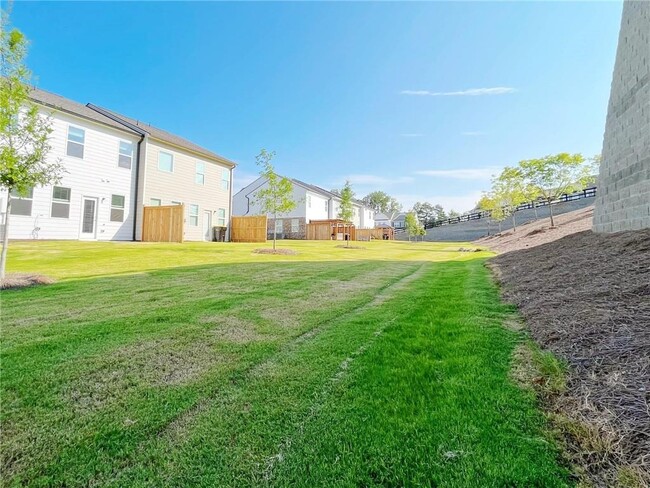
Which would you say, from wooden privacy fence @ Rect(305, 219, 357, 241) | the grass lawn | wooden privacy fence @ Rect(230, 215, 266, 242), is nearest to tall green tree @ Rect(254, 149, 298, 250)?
wooden privacy fence @ Rect(230, 215, 266, 242)

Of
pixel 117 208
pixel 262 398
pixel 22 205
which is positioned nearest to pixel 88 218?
pixel 117 208

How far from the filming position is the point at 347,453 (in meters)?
1.70

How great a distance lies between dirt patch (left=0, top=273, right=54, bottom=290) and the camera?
5738mm

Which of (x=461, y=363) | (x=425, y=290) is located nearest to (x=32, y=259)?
(x=425, y=290)

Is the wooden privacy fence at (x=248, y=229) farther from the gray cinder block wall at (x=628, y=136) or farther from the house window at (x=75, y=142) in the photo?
the gray cinder block wall at (x=628, y=136)

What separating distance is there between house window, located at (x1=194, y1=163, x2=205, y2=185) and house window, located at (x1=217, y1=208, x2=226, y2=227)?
2.41 metres

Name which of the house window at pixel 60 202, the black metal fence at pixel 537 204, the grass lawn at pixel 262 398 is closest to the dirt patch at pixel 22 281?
the grass lawn at pixel 262 398

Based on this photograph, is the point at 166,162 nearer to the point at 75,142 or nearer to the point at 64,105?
the point at 75,142

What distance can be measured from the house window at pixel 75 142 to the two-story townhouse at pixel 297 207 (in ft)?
63.7

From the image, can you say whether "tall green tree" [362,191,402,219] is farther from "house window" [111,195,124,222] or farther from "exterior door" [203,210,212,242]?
"house window" [111,195,124,222]

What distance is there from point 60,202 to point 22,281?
10.8 meters

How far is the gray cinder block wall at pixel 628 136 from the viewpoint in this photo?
6523mm

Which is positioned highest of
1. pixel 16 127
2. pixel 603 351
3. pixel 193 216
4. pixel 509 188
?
pixel 509 188

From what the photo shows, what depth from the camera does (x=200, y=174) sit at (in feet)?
68.5
